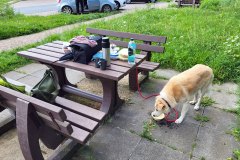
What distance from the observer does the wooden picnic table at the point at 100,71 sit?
9.17ft

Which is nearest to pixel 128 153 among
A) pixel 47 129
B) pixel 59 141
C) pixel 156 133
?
pixel 156 133

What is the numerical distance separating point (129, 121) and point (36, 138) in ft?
4.74

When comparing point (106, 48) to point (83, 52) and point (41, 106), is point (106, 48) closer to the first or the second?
point (83, 52)

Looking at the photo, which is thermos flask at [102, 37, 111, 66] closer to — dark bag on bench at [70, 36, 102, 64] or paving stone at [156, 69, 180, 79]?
dark bag on bench at [70, 36, 102, 64]

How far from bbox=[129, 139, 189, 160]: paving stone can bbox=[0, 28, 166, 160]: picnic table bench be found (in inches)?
22.9

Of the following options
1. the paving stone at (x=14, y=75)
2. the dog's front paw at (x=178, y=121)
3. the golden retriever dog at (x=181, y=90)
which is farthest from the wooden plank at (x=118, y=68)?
the paving stone at (x=14, y=75)

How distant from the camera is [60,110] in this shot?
1604 mm

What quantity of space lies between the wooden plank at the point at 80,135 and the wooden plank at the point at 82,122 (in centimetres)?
6

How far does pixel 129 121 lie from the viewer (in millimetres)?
3104

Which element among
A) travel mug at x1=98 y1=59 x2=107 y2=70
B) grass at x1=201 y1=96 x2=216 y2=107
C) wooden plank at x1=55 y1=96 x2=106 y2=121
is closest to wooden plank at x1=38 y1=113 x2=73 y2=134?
wooden plank at x1=55 y1=96 x2=106 y2=121

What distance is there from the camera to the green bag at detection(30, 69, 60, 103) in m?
2.28

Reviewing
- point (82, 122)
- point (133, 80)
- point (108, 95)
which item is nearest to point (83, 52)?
point (108, 95)

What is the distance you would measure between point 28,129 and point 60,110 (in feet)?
1.49

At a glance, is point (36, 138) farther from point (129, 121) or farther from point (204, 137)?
point (204, 137)
